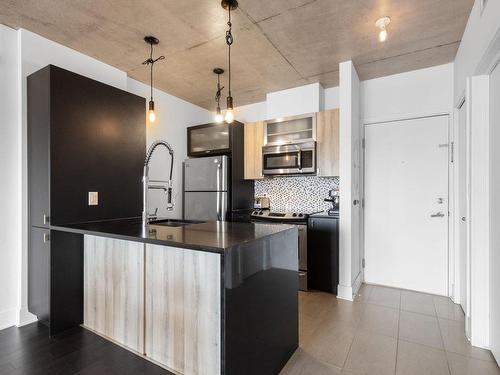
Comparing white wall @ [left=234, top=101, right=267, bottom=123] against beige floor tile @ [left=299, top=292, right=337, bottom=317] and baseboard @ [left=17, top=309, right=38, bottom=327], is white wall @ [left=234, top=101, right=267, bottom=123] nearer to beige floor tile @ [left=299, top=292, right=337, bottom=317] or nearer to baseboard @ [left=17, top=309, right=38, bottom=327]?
beige floor tile @ [left=299, top=292, right=337, bottom=317]

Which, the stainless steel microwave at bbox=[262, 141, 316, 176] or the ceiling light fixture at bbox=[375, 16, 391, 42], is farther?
the stainless steel microwave at bbox=[262, 141, 316, 176]

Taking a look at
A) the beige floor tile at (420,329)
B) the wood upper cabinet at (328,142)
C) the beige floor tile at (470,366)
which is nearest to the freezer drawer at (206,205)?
the wood upper cabinet at (328,142)

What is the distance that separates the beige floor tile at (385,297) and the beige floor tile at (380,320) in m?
0.12

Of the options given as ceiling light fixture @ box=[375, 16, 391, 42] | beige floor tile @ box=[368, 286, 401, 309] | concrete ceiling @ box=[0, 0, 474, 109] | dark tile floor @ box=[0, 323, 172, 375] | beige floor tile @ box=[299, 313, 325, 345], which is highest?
concrete ceiling @ box=[0, 0, 474, 109]

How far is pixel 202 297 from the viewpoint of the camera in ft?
5.17

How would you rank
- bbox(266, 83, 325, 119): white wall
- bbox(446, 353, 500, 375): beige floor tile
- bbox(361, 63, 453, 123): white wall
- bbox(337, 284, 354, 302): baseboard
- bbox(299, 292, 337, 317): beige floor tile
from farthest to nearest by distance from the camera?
bbox(266, 83, 325, 119): white wall < bbox(361, 63, 453, 123): white wall < bbox(337, 284, 354, 302): baseboard < bbox(299, 292, 337, 317): beige floor tile < bbox(446, 353, 500, 375): beige floor tile

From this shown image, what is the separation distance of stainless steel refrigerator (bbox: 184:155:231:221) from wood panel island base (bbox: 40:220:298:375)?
186 centimetres

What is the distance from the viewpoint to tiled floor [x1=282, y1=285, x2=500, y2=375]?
6.25ft

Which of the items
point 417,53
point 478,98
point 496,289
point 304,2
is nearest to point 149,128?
point 304,2

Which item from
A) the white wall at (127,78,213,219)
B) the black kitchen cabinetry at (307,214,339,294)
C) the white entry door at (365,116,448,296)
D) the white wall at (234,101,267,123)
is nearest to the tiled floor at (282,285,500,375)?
the black kitchen cabinetry at (307,214,339,294)

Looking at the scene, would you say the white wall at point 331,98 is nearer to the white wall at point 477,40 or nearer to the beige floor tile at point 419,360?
the white wall at point 477,40

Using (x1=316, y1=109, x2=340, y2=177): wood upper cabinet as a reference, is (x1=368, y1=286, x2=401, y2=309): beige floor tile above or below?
below

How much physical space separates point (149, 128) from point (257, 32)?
2035mm

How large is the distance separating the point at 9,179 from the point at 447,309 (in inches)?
174
